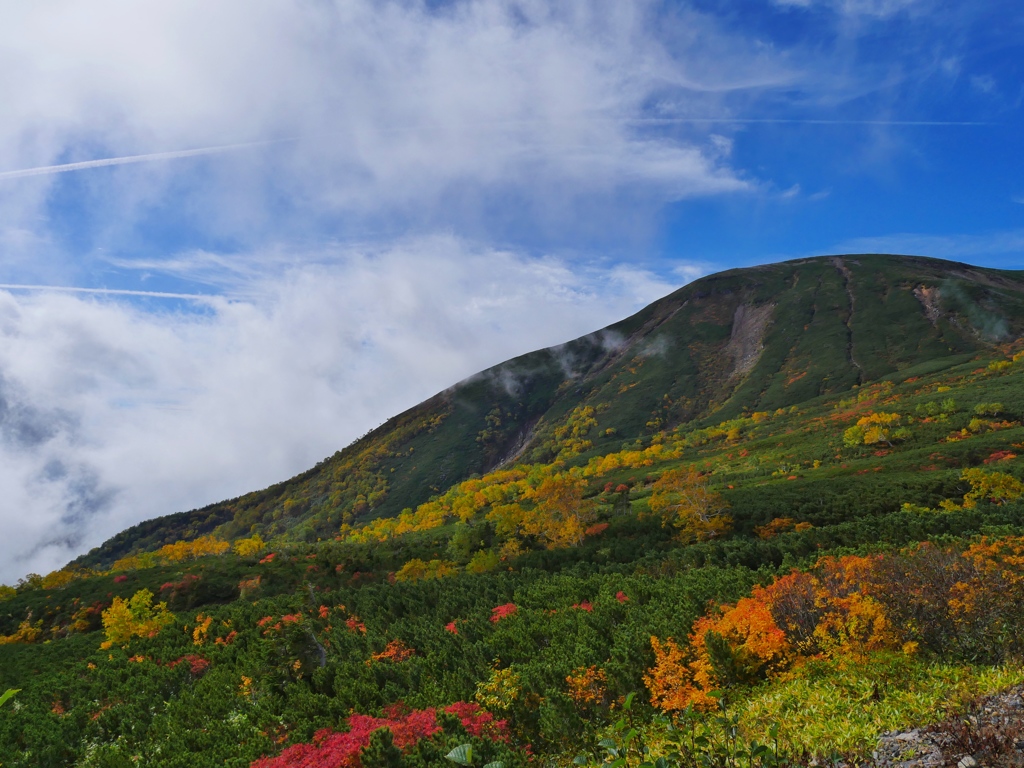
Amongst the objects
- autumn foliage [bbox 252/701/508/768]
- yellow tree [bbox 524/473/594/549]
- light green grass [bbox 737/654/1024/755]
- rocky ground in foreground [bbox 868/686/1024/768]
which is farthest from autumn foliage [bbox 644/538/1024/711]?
yellow tree [bbox 524/473/594/549]

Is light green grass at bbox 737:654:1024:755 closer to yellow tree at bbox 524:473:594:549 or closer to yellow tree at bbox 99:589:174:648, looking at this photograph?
yellow tree at bbox 524:473:594:549

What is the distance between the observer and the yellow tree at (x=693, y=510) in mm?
58062

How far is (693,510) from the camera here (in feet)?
200

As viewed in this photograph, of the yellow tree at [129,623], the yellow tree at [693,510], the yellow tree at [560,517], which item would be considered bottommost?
the yellow tree at [693,510]

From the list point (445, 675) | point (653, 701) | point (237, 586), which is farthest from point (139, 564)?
point (653, 701)

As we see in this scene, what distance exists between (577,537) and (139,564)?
93.9m

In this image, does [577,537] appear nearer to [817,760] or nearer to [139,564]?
[817,760]

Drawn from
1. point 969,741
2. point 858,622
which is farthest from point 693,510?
point 969,741

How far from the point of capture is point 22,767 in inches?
848

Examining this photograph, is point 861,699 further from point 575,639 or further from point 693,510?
point 693,510

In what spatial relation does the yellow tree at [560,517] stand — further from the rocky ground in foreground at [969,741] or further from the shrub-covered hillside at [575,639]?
the rocky ground in foreground at [969,741]

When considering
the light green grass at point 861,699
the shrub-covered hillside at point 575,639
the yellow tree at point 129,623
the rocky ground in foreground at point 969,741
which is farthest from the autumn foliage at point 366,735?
the yellow tree at point 129,623

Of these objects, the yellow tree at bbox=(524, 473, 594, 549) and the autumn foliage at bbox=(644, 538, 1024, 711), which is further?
the yellow tree at bbox=(524, 473, 594, 549)

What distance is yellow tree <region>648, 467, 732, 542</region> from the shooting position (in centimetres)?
5806
